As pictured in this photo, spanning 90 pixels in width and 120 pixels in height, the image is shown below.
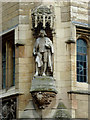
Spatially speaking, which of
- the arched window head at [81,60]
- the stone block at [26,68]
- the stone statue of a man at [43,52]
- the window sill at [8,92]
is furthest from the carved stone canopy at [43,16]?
the window sill at [8,92]

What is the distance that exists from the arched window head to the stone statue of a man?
137cm

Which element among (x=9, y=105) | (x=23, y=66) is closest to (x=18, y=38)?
(x=23, y=66)

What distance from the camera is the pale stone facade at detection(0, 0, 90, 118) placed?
801 inches

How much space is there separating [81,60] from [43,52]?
70.0 inches

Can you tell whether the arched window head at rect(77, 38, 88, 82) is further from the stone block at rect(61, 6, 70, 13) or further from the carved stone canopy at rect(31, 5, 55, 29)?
the carved stone canopy at rect(31, 5, 55, 29)

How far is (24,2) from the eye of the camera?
21.3m

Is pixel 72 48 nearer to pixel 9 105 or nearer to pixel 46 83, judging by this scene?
pixel 46 83

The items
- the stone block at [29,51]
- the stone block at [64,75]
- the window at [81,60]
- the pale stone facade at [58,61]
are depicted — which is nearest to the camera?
the pale stone facade at [58,61]

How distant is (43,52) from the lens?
20.2m

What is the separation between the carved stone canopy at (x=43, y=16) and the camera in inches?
796

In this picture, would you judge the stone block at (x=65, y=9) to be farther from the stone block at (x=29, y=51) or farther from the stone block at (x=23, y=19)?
the stone block at (x=29, y=51)

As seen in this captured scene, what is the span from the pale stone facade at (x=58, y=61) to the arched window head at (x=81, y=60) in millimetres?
232

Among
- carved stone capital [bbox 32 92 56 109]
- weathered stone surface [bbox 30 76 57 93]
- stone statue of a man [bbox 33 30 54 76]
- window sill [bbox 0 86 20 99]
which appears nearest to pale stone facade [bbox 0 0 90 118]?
window sill [bbox 0 86 20 99]

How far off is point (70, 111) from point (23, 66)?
230 centimetres
